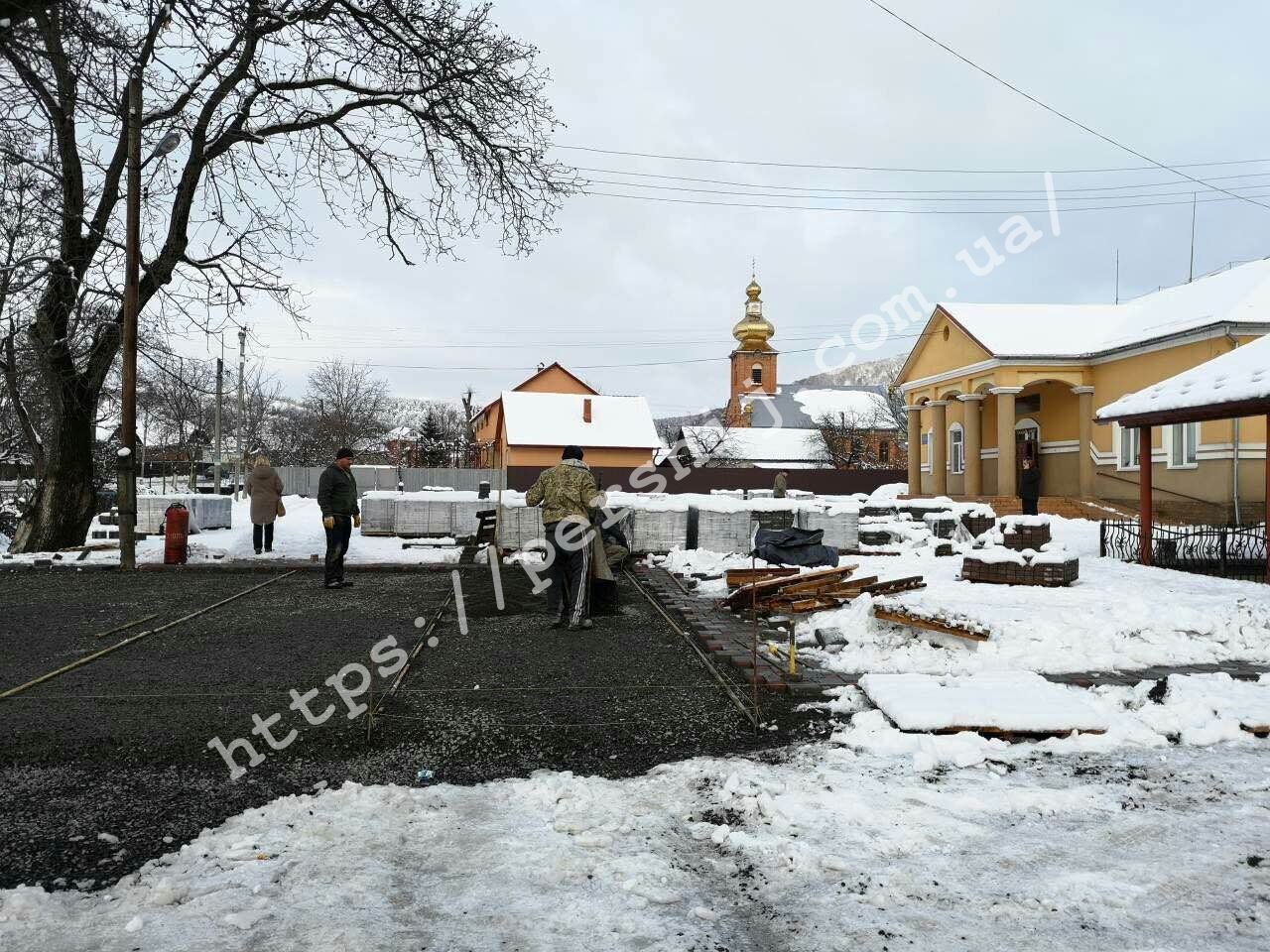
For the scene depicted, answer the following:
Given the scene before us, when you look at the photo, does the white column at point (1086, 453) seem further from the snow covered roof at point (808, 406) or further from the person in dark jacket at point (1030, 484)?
the snow covered roof at point (808, 406)

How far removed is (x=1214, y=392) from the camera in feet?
38.5

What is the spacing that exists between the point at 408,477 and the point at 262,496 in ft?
99.5

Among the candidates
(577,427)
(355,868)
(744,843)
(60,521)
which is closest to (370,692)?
(355,868)

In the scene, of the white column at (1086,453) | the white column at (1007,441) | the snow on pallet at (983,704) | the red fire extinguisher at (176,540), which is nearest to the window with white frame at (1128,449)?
the white column at (1086,453)

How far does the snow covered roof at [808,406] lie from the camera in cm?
7319

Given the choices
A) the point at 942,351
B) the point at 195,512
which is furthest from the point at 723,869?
the point at 942,351

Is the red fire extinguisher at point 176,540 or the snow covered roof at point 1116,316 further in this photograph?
the snow covered roof at point 1116,316

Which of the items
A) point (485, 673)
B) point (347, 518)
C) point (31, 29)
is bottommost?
point (485, 673)

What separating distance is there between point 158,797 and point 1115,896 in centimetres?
391

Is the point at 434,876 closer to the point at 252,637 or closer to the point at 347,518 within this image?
the point at 252,637

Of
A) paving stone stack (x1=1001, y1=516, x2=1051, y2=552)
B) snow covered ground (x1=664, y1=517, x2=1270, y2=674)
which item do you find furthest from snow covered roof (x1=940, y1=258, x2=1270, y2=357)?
snow covered ground (x1=664, y1=517, x2=1270, y2=674)

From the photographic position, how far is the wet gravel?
3.60 meters

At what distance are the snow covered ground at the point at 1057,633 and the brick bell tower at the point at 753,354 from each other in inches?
2718

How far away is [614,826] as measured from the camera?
3.39 metres
